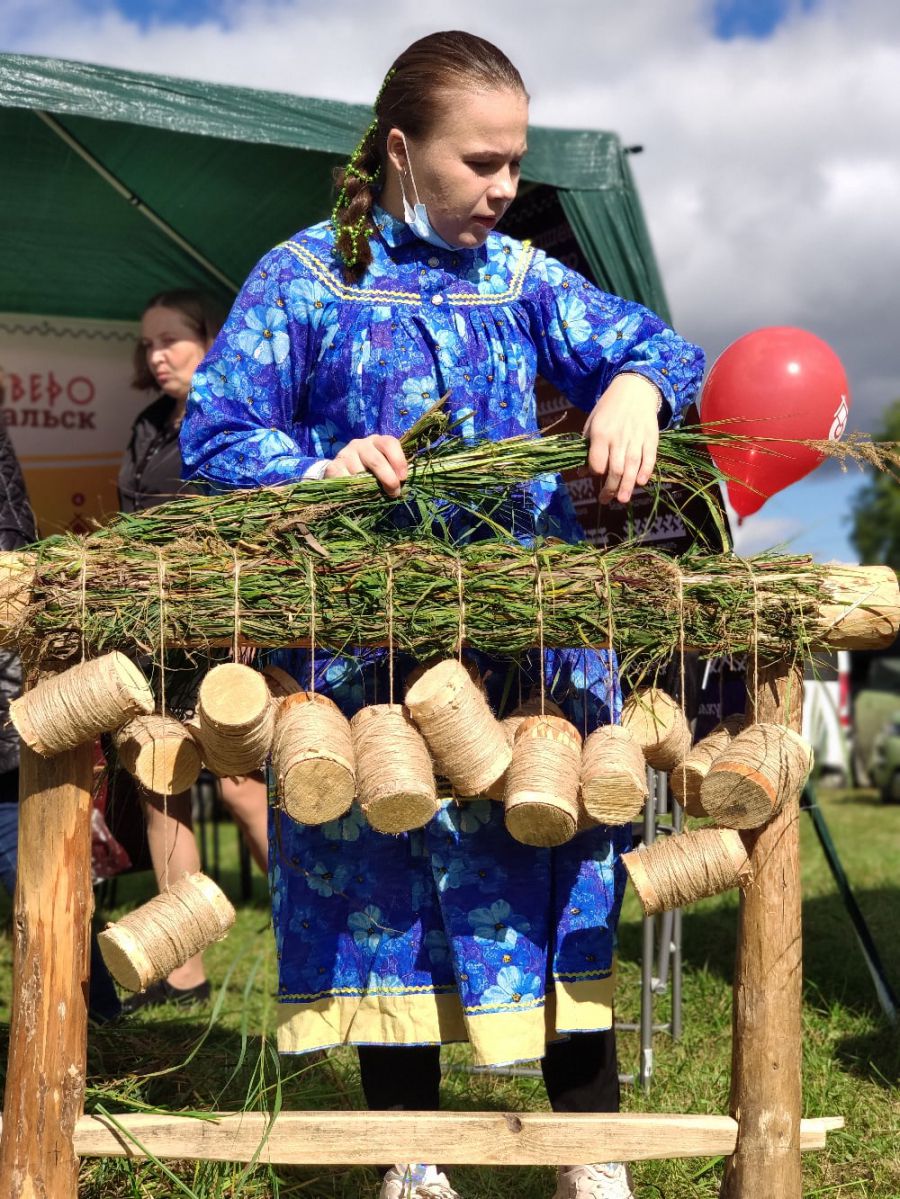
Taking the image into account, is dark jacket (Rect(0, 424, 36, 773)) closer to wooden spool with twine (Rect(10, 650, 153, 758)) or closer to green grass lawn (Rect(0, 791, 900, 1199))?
green grass lawn (Rect(0, 791, 900, 1199))

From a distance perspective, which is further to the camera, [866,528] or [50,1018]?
[866,528]

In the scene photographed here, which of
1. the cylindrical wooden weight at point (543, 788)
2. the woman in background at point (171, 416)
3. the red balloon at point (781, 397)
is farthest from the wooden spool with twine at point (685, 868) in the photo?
the woman in background at point (171, 416)

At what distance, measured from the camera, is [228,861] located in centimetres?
764

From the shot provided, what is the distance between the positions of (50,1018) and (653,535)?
5.33ft

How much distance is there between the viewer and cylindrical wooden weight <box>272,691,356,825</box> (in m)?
1.78

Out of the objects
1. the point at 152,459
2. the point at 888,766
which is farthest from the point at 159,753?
the point at 888,766

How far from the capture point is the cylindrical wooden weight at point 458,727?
→ 6.00ft

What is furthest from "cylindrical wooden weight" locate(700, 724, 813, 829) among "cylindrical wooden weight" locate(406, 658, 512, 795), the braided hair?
the braided hair

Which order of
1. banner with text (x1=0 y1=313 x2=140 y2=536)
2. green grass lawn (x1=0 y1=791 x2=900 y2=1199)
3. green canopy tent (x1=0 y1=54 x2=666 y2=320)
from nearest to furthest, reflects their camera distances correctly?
green grass lawn (x1=0 y1=791 x2=900 y2=1199) → green canopy tent (x1=0 y1=54 x2=666 y2=320) → banner with text (x1=0 y1=313 x2=140 y2=536)

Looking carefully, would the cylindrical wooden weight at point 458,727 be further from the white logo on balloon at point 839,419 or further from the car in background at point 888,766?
the car in background at point 888,766

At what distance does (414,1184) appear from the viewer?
2074 millimetres

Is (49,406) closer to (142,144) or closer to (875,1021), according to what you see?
(142,144)

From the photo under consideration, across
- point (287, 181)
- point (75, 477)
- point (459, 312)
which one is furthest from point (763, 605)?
point (75, 477)

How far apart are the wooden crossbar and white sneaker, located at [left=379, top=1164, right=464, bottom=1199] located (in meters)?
0.12
